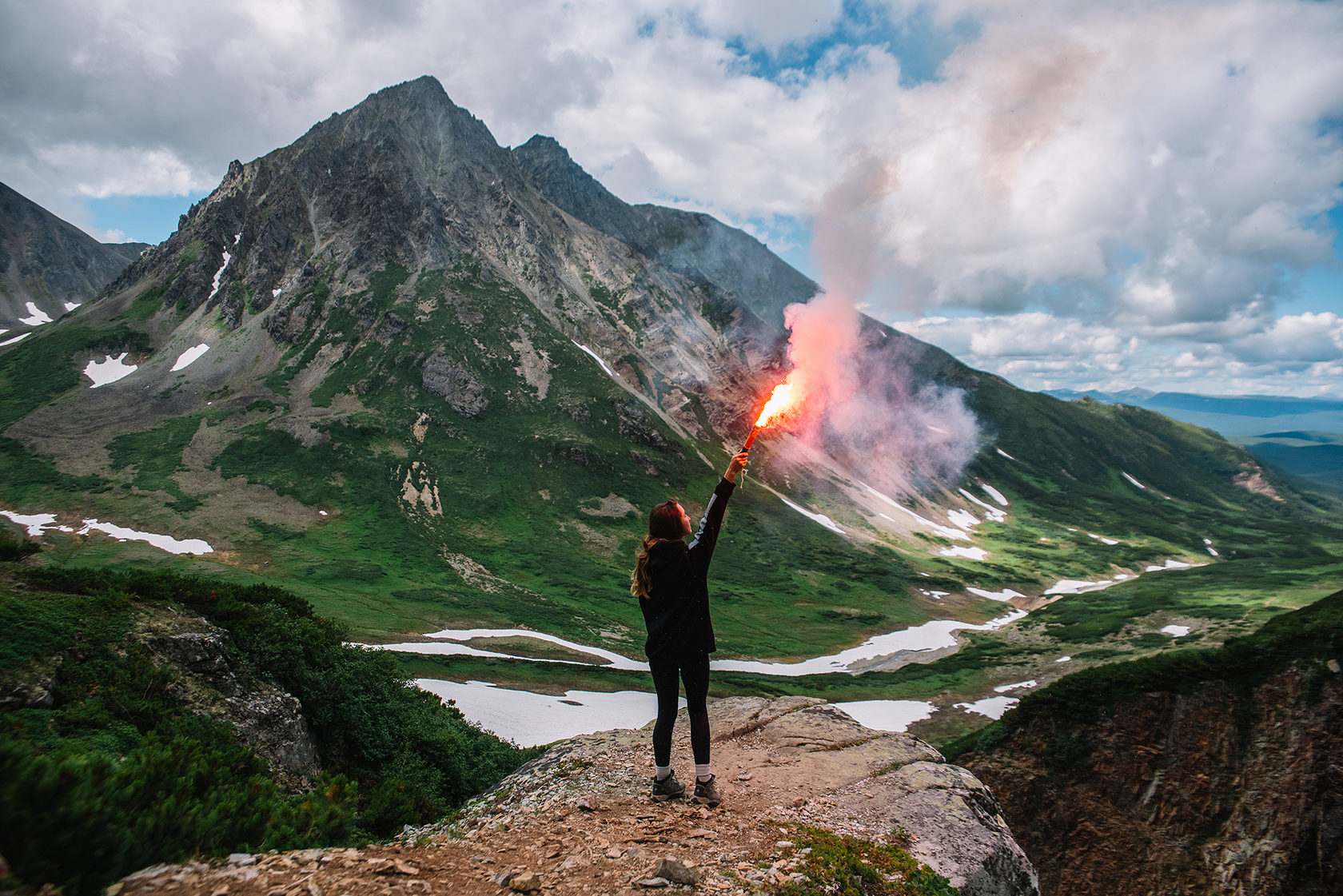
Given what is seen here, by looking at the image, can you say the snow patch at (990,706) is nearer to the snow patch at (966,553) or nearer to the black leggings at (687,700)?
the black leggings at (687,700)

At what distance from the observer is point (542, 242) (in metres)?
162

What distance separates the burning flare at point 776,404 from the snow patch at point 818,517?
11635 cm

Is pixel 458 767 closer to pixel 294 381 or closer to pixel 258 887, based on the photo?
pixel 258 887

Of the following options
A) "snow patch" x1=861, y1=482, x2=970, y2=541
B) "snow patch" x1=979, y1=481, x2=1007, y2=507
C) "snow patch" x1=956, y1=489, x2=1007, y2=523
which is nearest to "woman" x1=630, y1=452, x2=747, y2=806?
"snow patch" x1=861, y1=482, x2=970, y2=541

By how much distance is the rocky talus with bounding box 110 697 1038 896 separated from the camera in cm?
549

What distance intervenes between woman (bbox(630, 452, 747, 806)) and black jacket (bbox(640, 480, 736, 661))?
0.01 metres

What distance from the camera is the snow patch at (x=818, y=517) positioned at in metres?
127

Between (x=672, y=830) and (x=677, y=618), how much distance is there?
8.40 feet

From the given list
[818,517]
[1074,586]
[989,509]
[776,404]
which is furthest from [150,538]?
[989,509]

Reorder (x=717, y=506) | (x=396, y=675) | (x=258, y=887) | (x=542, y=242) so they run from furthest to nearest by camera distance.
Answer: (x=542, y=242), (x=396, y=675), (x=717, y=506), (x=258, y=887)

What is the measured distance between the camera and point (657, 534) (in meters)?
8.42

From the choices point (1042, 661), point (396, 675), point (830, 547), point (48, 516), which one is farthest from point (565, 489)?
point (396, 675)

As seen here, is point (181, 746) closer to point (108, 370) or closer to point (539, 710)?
point (539, 710)

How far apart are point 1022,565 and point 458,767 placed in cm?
14240
